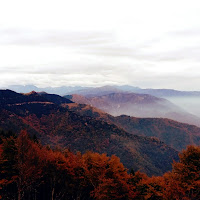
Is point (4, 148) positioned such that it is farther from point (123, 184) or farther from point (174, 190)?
point (174, 190)

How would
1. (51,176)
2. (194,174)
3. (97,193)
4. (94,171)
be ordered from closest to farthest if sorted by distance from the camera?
(194,174), (97,193), (94,171), (51,176)

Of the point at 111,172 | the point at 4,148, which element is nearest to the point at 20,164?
the point at 4,148

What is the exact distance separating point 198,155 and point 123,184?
1494 cm

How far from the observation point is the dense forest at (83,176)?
28625 millimetres

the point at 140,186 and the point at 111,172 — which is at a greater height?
the point at 111,172

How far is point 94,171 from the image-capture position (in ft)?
117

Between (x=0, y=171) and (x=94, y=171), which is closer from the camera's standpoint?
(x=0, y=171)

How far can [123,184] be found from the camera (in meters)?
37.0

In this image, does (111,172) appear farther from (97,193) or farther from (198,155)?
(198,155)

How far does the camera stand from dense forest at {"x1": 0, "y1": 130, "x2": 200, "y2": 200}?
28.6 m

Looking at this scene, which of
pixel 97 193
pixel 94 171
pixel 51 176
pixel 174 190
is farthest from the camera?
pixel 51 176

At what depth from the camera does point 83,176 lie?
3812 centimetres

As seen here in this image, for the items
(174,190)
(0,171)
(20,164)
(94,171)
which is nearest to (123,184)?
(94,171)

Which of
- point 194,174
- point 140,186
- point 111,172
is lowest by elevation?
point 140,186
